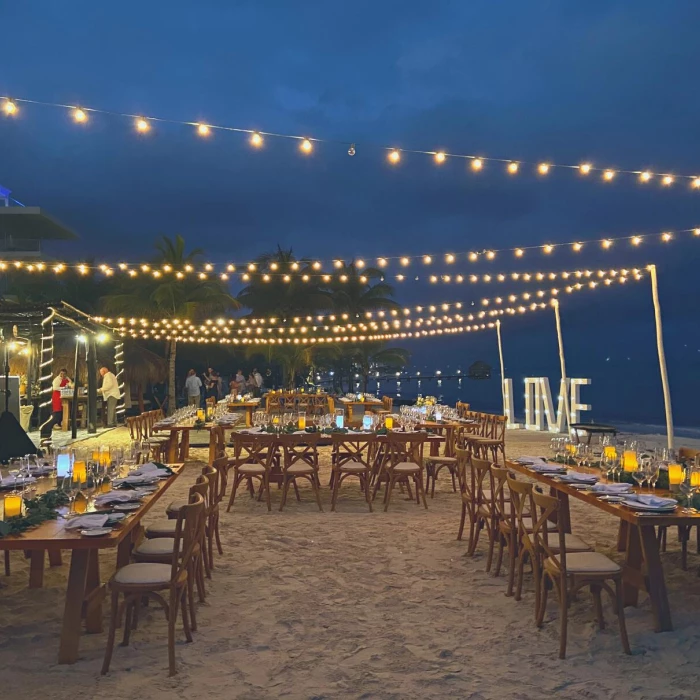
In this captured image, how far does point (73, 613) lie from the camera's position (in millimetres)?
3170

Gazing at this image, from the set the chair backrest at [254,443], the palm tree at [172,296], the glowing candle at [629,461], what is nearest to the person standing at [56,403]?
the palm tree at [172,296]

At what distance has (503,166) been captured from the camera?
7031 millimetres

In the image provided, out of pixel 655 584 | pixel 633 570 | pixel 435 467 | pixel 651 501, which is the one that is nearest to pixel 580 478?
pixel 633 570

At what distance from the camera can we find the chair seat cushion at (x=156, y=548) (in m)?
3.74

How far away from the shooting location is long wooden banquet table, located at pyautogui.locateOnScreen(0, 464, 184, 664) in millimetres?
2986

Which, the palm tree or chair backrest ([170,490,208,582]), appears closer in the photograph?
chair backrest ([170,490,208,582])

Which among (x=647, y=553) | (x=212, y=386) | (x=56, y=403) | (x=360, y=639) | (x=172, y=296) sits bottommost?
(x=360, y=639)

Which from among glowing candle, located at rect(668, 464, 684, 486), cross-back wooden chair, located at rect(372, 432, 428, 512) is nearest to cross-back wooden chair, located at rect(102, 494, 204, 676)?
glowing candle, located at rect(668, 464, 684, 486)

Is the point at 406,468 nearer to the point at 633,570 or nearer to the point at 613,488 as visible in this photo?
the point at 613,488

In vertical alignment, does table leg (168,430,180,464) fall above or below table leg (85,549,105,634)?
above

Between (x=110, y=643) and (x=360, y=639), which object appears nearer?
(x=110, y=643)

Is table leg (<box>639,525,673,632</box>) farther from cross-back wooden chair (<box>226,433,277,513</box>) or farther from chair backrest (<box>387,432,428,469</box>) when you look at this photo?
cross-back wooden chair (<box>226,433,277,513</box>)

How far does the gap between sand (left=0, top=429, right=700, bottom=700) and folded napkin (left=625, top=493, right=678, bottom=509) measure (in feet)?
2.31

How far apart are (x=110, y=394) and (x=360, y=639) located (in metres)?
14.4
